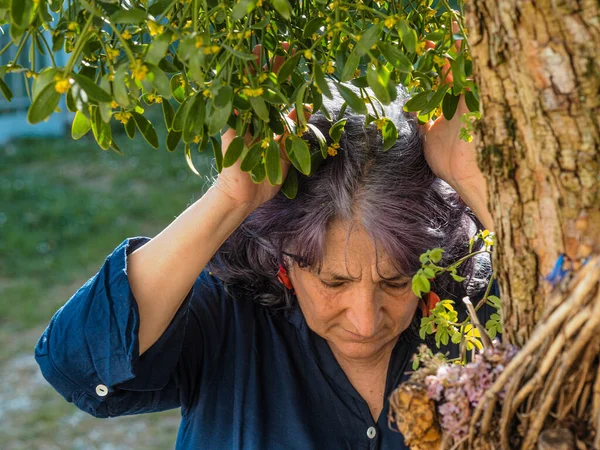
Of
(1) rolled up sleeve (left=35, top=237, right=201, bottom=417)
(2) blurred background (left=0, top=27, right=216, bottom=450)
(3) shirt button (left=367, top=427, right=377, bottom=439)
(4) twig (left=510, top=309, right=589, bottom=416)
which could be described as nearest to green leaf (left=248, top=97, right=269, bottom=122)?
(4) twig (left=510, top=309, right=589, bottom=416)

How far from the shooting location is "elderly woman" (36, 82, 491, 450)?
1561 millimetres

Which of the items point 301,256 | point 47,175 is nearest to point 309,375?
point 301,256

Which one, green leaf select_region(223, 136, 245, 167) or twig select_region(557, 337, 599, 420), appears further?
green leaf select_region(223, 136, 245, 167)

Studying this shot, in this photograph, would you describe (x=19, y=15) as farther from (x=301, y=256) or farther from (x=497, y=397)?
(x=301, y=256)

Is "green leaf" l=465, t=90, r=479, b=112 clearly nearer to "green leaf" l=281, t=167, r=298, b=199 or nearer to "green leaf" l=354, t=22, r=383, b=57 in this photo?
"green leaf" l=354, t=22, r=383, b=57

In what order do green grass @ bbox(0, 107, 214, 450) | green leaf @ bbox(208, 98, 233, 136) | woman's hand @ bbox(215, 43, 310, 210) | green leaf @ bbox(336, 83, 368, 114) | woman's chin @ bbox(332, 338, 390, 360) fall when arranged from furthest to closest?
green grass @ bbox(0, 107, 214, 450)
woman's chin @ bbox(332, 338, 390, 360)
woman's hand @ bbox(215, 43, 310, 210)
green leaf @ bbox(336, 83, 368, 114)
green leaf @ bbox(208, 98, 233, 136)

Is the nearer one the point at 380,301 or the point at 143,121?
the point at 143,121

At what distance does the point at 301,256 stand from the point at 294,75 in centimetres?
56

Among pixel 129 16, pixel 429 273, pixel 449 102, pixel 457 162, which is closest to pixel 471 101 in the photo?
pixel 449 102

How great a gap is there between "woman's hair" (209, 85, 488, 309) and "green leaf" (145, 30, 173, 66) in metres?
0.62

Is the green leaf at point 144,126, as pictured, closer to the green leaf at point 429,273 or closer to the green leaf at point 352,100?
the green leaf at point 352,100

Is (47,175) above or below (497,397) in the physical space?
below

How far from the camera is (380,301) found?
1702mm

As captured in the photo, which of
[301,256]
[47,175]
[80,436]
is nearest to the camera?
[301,256]
